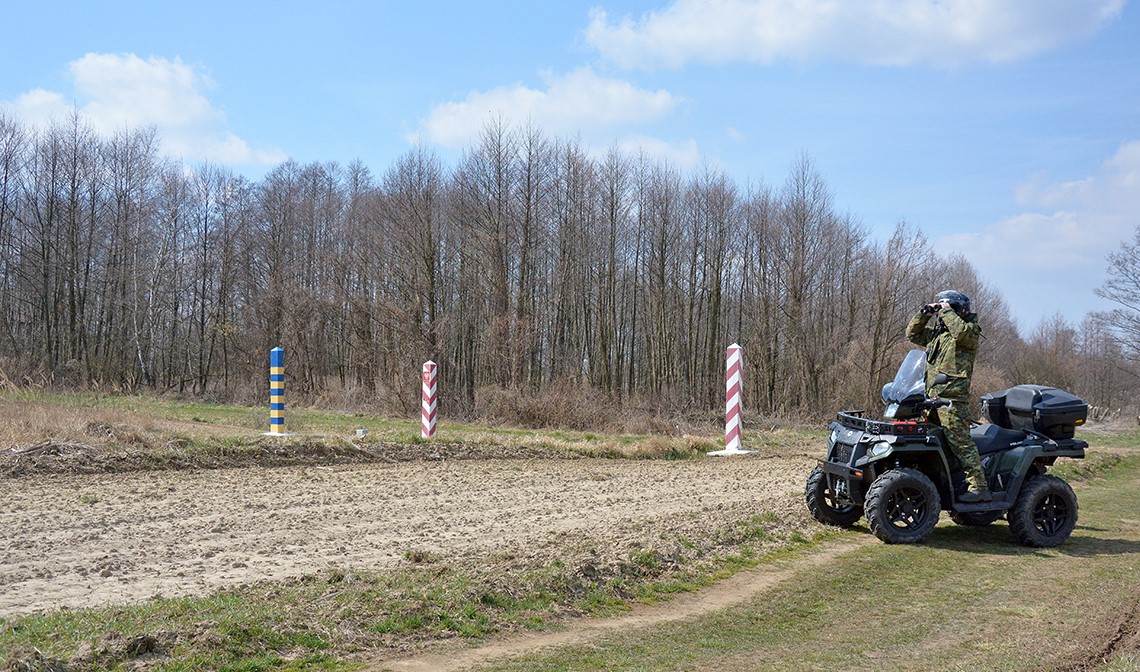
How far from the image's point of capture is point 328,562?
7906 mm

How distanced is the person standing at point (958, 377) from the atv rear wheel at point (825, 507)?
1284 mm

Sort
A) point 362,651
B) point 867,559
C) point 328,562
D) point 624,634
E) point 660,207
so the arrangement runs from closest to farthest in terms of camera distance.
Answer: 1. point 362,651
2. point 624,634
3. point 328,562
4. point 867,559
5. point 660,207

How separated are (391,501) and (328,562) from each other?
3670 millimetres

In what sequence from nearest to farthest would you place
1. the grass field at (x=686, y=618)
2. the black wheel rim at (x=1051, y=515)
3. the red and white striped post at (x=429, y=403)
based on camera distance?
the grass field at (x=686, y=618) < the black wheel rim at (x=1051, y=515) < the red and white striped post at (x=429, y=403)

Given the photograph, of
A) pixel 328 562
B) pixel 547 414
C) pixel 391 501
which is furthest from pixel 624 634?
pixel 547 414

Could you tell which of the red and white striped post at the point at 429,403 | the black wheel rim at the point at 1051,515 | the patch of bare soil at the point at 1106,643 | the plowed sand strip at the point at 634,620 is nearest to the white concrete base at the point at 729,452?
the red and white striped post at the point at 429,403

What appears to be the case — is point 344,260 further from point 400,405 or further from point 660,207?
point 400,405

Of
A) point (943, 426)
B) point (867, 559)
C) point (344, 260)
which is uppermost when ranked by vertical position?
point (344, 260)

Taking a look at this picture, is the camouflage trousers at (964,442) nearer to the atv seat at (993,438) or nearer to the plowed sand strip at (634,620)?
the atv seat at (993,438)

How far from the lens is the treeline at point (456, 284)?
1594 inches

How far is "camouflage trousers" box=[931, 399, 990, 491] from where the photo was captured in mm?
9648

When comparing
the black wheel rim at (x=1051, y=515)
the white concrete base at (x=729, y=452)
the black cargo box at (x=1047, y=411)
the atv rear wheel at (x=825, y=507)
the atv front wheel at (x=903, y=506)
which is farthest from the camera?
the white concrete base at (x=729, y=452)

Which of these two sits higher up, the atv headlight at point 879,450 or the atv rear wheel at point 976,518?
the atv headlight at point 879,450

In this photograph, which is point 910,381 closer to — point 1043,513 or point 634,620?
point 1043,513
